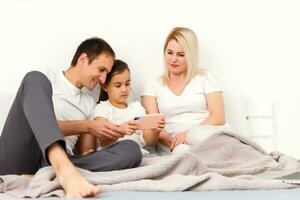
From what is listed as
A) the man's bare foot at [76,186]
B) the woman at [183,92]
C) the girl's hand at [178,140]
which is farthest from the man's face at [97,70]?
the man's bare foot at [76,186]

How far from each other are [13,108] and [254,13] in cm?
134

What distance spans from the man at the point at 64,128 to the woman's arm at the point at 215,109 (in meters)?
0.46

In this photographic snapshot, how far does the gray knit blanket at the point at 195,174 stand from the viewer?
1.27 m

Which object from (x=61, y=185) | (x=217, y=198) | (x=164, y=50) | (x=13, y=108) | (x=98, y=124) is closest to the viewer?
(x=217, y=198)

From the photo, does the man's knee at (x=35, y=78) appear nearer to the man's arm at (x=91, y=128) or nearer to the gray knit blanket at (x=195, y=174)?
the gray knit blanket at (x=195, y=174)

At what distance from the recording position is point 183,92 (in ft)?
7.10

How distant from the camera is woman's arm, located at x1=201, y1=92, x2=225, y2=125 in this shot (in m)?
2.09

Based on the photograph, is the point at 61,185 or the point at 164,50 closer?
the point at 61,185

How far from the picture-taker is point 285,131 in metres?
2.36

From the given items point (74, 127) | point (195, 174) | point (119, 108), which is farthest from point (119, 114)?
point (195, 174)

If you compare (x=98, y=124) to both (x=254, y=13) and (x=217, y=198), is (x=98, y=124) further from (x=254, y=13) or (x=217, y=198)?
(x=254, y=13)

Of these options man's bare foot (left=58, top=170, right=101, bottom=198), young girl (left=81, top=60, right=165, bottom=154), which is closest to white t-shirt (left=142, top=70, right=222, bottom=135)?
young girl (left=81, top=60, right=165, bottom=154)

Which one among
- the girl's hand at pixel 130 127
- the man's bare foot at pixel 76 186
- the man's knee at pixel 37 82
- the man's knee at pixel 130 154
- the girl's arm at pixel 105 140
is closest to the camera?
the man's bare foot at pixel 76 186

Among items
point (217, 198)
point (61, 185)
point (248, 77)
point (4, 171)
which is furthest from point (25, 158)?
point (248, 77)
